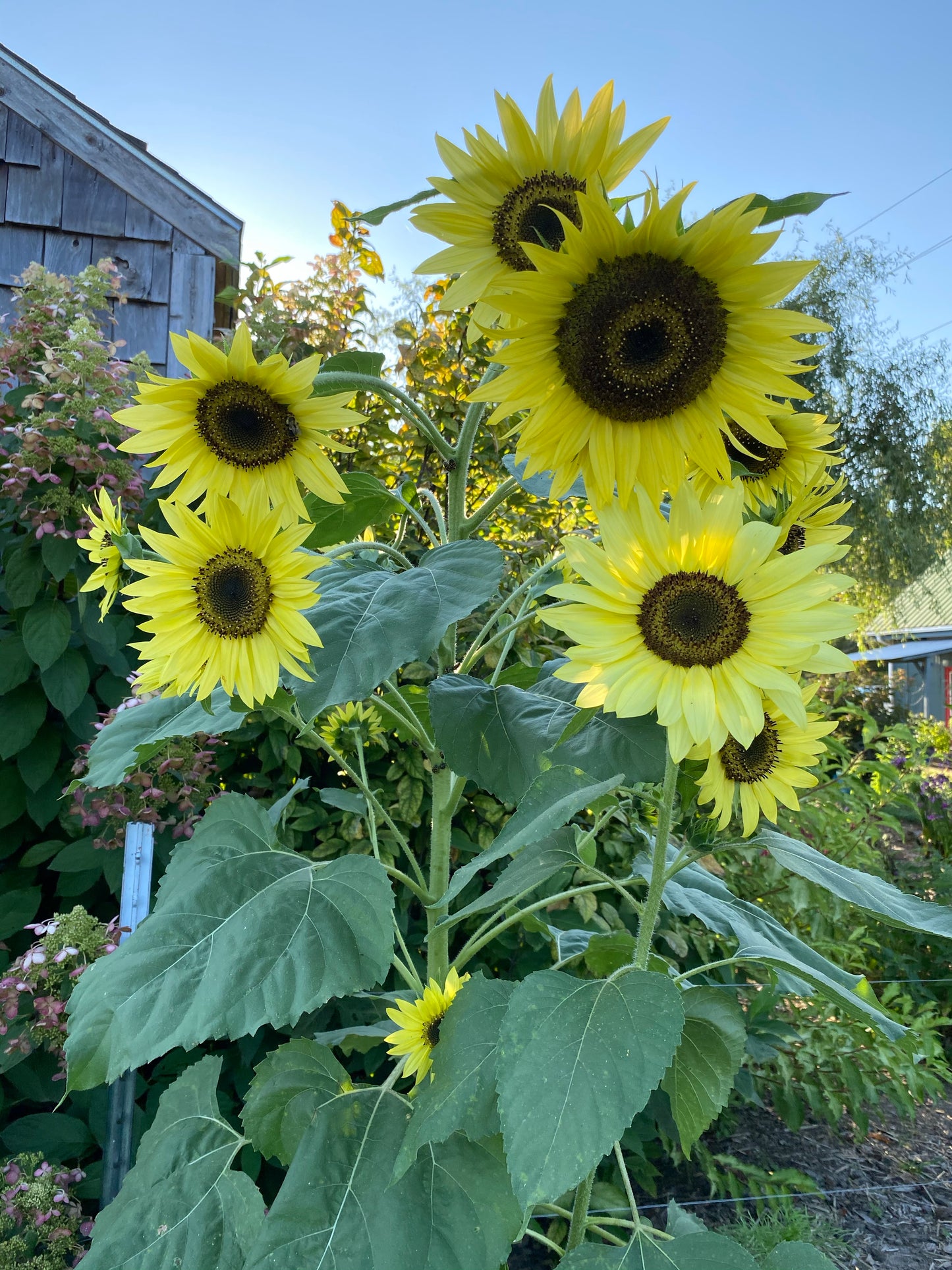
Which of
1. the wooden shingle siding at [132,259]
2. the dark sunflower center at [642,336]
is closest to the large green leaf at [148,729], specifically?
the dark sunflower center at [642,336]

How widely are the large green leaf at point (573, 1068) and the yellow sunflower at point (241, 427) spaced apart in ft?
1.64

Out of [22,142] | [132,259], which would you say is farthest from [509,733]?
[22,142]

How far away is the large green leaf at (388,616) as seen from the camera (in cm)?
74

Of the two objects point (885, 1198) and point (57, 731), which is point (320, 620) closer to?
point (57, 731)

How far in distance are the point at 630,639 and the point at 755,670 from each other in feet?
0.33

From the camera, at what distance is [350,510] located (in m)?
0.99

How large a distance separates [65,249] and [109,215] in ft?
0.72

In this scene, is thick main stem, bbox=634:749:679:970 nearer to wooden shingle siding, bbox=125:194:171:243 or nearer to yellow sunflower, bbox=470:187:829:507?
yellow sunflower, bbox=470:187:829:507

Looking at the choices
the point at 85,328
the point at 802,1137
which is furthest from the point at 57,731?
the point at 802,1137

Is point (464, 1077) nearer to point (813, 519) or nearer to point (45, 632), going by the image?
point (813, 519)

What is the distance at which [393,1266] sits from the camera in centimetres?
82

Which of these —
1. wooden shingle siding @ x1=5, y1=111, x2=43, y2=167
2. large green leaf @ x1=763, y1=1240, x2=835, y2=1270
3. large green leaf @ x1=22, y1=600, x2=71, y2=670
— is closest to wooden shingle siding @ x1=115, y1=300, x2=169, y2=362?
wooden shingle siding @ x1=5, y1=111, x2=43, y2=167

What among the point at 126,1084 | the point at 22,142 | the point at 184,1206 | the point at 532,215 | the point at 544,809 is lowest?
the point at 126,1084

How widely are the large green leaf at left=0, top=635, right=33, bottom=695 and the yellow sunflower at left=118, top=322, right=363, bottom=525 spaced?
1281 mm
